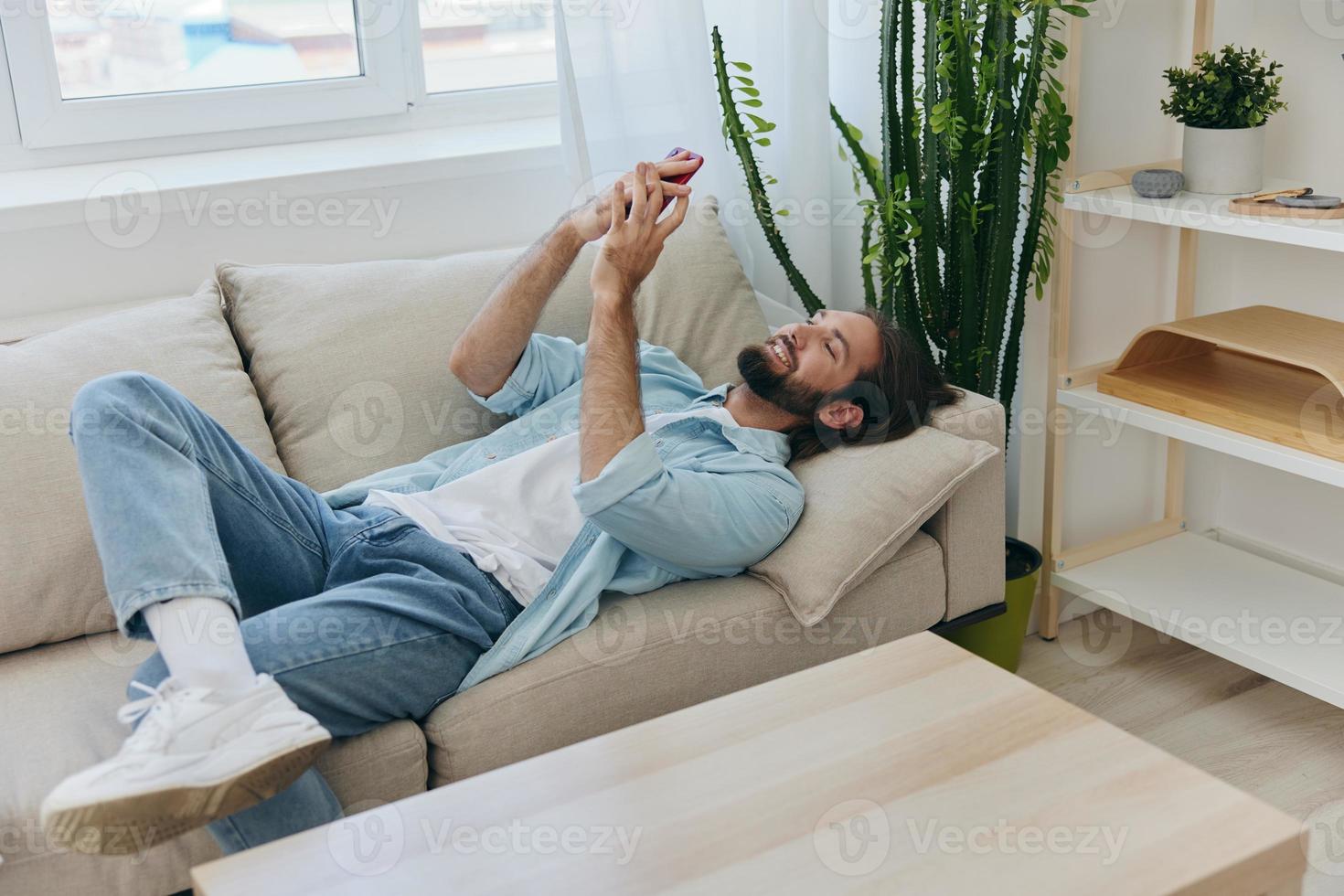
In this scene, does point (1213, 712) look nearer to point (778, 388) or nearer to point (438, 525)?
point (778, 388)

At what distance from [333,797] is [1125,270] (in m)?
1.68

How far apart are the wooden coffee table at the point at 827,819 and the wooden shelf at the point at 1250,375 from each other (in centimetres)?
82

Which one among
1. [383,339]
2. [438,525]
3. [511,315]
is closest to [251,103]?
[383,339]

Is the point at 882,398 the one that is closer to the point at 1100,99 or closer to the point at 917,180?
the point at 917,180

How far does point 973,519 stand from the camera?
1.87 m

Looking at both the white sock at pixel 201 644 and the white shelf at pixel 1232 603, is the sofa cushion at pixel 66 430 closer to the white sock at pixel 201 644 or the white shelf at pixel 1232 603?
the white sock at pixel 201 644

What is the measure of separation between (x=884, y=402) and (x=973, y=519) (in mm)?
220

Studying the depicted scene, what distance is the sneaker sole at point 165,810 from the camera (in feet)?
3.66

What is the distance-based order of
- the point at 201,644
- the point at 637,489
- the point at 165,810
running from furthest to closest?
the point at 637,489 < the point at 201,644 < the point at 165,810

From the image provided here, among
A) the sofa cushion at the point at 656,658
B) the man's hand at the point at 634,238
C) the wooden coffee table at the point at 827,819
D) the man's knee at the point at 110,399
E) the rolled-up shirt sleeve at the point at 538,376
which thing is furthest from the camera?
the rolled-up shirt sleeve at the point at 538,376

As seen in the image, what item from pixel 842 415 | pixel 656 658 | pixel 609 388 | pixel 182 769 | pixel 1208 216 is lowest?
pixel 656 658

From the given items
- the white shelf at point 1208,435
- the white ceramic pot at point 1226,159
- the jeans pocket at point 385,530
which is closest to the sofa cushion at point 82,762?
the jeans pocket at point 385,530

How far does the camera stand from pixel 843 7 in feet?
8.18

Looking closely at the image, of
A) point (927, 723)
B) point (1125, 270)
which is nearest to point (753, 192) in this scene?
point (1125, 270)
